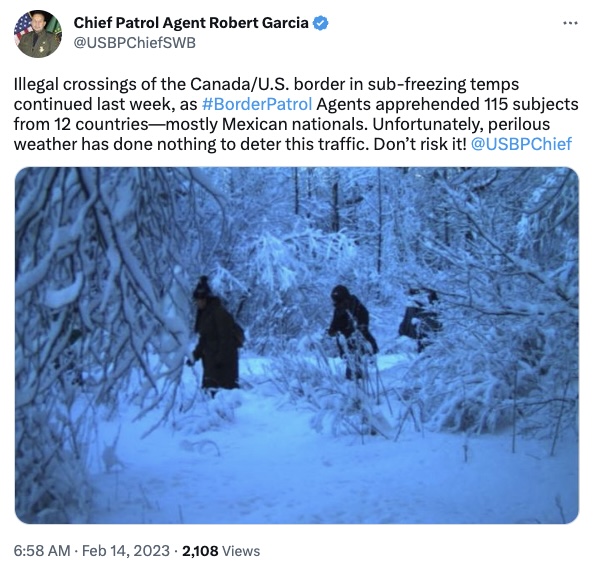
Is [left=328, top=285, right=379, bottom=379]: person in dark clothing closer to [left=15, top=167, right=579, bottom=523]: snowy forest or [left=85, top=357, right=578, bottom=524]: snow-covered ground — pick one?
[left=15, top=167, right=579, bottom=523]: snowy forest

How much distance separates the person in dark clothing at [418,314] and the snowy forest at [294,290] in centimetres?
4

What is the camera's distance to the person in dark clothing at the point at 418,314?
3209 millimetres

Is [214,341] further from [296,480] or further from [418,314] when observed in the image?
[418,314]
